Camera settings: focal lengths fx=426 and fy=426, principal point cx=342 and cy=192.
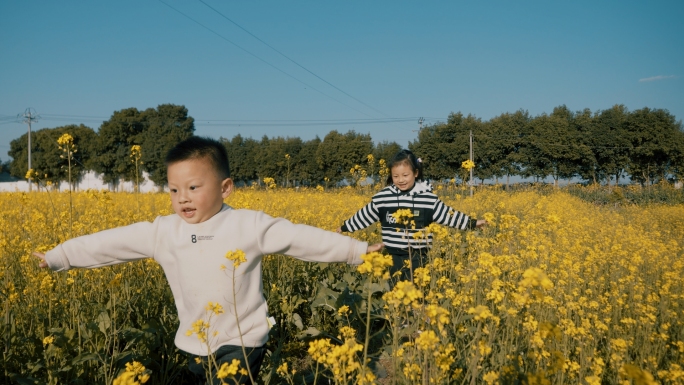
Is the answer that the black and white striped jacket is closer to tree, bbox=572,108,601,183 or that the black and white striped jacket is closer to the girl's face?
the girl's face

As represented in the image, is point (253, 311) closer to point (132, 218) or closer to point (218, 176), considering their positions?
point (218, 176)

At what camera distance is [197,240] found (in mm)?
2043

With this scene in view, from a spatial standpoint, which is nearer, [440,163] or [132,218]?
[132,218]

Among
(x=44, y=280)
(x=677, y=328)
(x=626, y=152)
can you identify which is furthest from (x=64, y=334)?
(x=626, y=152)

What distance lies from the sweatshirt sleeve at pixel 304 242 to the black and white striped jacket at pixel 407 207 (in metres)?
2.08

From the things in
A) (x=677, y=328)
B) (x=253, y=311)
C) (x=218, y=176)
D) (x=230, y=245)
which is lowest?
(x=677, y=328)

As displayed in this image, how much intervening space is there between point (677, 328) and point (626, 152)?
48.1 m

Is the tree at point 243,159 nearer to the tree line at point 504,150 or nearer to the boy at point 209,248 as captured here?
the tree line at point 504,150

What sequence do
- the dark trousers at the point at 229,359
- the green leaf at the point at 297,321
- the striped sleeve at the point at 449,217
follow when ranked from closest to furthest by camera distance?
the dark trousers at the point at 229,359 < the green leaf at the point at 297,321 < the striped sleeve at the point at 449,217

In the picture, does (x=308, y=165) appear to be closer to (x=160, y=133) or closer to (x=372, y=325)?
(x=160, y=133)

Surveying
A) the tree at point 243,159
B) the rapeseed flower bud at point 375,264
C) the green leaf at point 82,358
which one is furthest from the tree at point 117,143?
the rapeseed flower bud at point 375,264

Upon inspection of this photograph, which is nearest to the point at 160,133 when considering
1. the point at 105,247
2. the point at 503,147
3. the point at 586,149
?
the point at 503,147

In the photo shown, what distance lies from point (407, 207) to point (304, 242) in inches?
92.2

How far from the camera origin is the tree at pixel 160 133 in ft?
163
